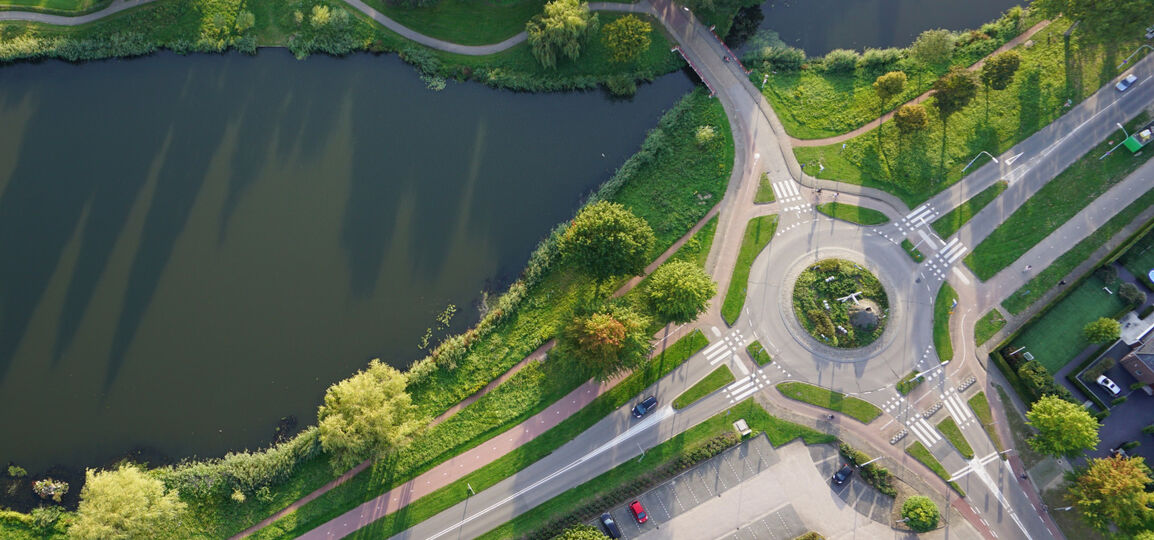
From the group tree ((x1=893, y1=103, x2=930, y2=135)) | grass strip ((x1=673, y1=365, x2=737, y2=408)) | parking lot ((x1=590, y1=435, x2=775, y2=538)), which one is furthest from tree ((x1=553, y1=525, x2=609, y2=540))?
tree ((x1=893, y1=103, x2=930, y2=135))

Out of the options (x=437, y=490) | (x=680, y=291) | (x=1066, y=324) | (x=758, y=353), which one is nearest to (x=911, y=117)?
(x=1066, y=324)

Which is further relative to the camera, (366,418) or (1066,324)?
(1066,324)

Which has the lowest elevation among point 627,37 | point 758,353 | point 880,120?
point 758,353

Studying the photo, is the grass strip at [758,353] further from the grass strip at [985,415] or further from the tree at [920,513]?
the grass strip at [985,415]

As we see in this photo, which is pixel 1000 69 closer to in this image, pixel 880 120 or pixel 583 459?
pixel 880 120

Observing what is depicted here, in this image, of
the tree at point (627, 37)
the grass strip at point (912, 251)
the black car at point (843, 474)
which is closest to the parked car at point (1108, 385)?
the grass strip at point (912, 251)

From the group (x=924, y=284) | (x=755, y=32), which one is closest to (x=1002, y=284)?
(x=924, y=284)
